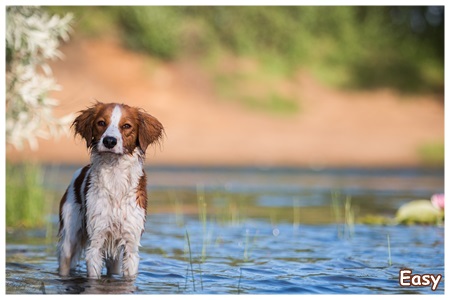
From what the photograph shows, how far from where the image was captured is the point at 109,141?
22.6 feet

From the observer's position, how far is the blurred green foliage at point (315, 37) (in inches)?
1252

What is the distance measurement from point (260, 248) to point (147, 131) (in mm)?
3697

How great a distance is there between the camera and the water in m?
7.82

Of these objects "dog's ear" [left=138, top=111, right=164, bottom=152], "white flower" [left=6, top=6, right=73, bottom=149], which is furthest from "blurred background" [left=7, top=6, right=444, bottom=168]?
"dog's ear" [left=138, top=111, right=164, bottom=152]

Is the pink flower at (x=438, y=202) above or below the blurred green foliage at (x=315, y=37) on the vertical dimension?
below

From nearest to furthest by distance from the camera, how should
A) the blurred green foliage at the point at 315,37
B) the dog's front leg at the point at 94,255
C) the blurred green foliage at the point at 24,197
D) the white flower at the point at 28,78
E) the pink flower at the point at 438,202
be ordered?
the dog's front leg at the point at 94,255, the white flower at the point at 28,78, the blurred green foliage at the point at 24,197, the pink flower at the point at 438,202, the blurred green foliage at the point at 315,37

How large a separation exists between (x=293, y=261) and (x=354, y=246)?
150 cm

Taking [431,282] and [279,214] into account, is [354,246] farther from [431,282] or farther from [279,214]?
[279,214]

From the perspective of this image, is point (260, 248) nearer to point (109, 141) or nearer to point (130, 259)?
point (130, 259)

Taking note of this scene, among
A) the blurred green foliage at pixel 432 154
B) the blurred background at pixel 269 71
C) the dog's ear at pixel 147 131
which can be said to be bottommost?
the dog's ear at pixel 147 131

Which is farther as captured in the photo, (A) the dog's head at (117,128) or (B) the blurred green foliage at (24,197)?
(B) the blurred green foliage at (24,197)

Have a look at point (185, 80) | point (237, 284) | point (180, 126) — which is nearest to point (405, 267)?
point (237, 284)

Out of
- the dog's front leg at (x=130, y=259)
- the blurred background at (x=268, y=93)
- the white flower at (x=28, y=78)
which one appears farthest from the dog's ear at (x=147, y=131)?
the blurred background at (x=268, y=93)

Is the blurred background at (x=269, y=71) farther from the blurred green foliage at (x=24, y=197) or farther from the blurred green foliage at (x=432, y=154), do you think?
the blurred green foliage at (x=24, y=197)
